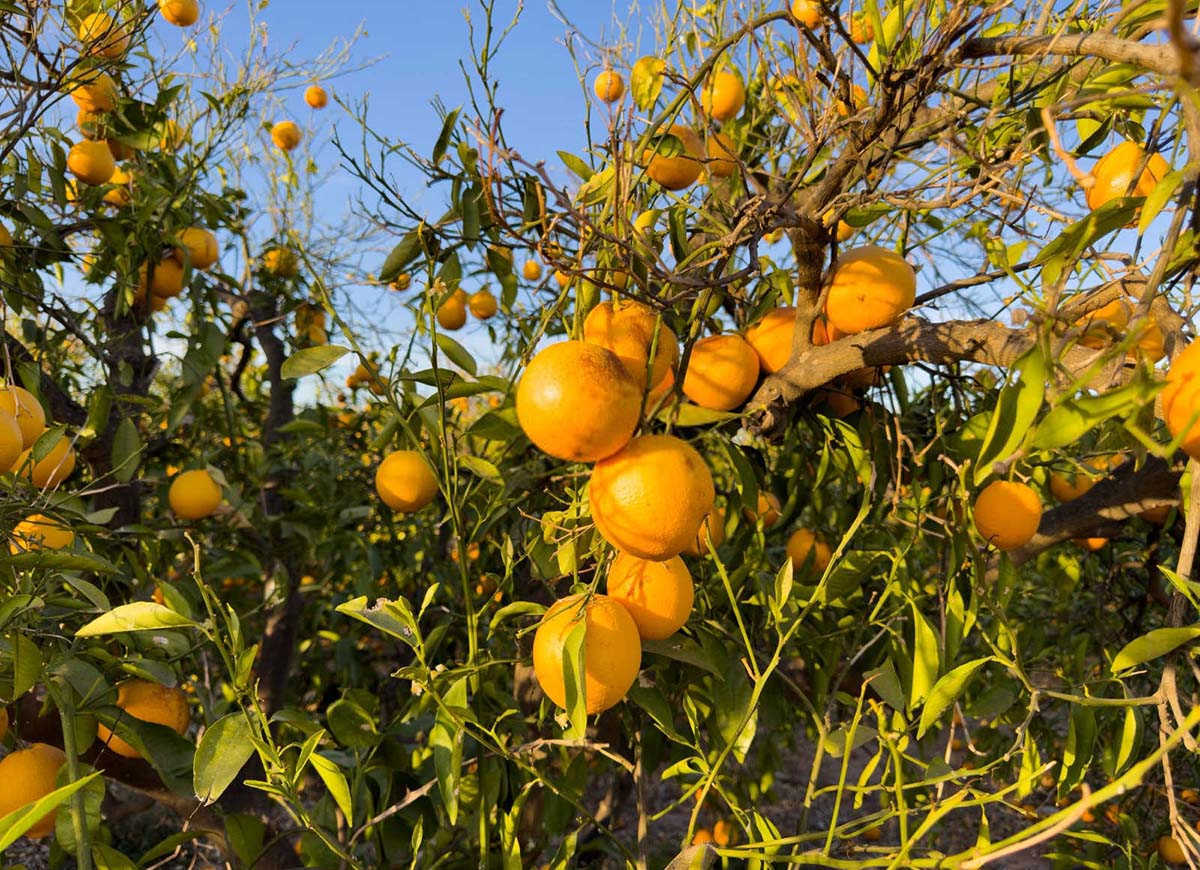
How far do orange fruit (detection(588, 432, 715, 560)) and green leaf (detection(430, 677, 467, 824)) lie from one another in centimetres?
22

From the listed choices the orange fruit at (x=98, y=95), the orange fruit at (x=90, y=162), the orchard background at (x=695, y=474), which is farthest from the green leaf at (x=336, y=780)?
the orange fruit at (x=98, y=95)

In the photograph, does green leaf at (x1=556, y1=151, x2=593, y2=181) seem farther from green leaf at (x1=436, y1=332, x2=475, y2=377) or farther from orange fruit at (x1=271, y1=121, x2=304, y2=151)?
orange fruit at (x1=271, y1=121, x2=304, y2=151)

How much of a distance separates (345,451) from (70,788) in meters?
1.96

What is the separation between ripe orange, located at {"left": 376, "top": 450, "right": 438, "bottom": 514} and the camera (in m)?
1.03

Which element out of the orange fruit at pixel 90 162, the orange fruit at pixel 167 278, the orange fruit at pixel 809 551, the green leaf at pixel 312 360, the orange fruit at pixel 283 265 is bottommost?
the orange fruit at pixel 809 551

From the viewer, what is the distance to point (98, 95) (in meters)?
1.44

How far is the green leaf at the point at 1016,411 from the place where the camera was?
41 centimetres

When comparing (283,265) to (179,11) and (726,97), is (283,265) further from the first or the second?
(726,97)

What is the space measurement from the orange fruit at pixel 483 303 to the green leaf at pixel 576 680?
1.39 m


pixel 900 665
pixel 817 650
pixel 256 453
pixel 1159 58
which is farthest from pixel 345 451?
pixel 1159 58

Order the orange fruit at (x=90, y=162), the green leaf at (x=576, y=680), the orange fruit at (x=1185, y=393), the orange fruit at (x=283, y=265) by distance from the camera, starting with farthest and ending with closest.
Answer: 1. the orange fruit at (x=283, y=265)
2. the orange fruit at (x=90, y=162)
3. the green leaf at (x=576, y=680)
4. the orange fruit at (x=1185, y=393)

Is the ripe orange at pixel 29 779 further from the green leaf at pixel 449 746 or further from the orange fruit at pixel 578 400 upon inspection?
the orange fruit at pixel 578 400

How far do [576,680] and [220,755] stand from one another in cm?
32

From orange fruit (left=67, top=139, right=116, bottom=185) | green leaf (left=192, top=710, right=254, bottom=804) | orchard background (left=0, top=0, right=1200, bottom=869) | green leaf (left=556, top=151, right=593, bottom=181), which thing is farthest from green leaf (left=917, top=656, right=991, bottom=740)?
orange fruit (left=67, top=139, right=116, bottom=185)
